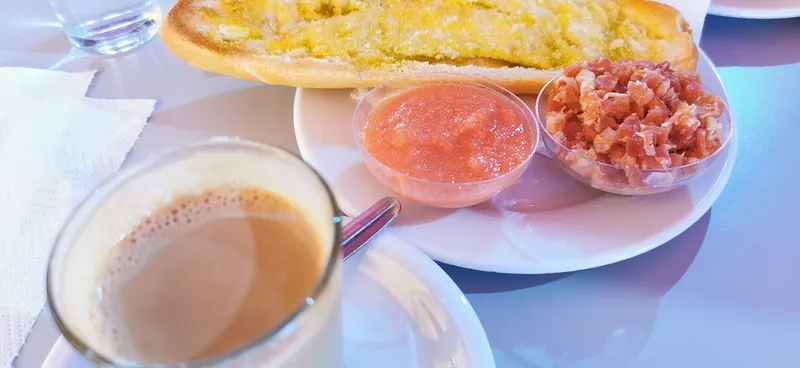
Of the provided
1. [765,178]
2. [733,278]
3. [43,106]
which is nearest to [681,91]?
[765,178]

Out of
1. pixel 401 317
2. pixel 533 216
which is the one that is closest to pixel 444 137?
pixel 533 216

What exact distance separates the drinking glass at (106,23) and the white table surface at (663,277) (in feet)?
0.33

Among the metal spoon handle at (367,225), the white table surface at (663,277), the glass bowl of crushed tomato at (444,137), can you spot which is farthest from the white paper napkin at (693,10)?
the metal spoon handle at (367,225)

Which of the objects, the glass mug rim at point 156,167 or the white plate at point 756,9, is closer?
the glass mug rim at point 156,167

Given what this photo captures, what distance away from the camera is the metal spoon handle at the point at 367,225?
89cm

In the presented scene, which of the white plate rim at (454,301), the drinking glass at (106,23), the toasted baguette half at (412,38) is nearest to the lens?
the white plate rim at (454,301)

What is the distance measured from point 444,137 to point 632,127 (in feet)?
1.17

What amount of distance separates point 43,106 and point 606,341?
1.34m

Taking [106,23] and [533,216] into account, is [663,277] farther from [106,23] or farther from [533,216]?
[106,23]

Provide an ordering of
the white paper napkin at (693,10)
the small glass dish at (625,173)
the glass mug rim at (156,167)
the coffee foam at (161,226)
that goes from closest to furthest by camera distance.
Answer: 1. the glass mug rim at (156,167)
2. the coffee foam at (161,226)
3. the small glass dish at (625,173)
4. the white paper napkin at (693,10)

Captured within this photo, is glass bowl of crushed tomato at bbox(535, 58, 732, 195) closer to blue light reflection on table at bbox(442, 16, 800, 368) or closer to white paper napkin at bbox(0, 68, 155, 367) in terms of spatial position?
blue light reflection on table at bbox(442, 16, 800, 368)

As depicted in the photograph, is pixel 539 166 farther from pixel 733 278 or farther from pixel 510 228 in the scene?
pixel 733 278

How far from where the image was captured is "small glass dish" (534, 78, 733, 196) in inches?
43.8

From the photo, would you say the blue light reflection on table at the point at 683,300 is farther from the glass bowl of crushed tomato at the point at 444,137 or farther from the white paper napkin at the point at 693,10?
the white paper napkin at the point at 693,10
